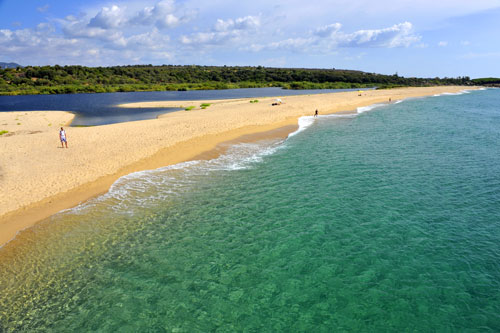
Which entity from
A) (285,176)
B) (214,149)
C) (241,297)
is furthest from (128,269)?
A: (214,149)

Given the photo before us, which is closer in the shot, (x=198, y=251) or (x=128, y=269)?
(x=128, y=269)

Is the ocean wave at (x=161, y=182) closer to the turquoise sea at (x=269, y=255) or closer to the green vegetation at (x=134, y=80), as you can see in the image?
the turquoise sea at (x=269, y=255)

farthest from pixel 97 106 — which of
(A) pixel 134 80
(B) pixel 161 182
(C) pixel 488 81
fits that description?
(C) pixel 488 81

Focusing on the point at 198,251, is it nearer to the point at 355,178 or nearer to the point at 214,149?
the point at 355,178

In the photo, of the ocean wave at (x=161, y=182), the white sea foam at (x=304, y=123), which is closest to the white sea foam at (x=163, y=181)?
the ocean wave at (x=161, y=182)

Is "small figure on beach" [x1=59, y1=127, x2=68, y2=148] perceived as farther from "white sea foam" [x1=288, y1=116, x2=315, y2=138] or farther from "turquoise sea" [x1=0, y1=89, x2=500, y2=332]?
"white sea foam" [x1=288, y1=116, x2=315, y2=138]

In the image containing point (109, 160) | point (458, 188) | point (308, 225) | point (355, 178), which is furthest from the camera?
point (109, 160)
